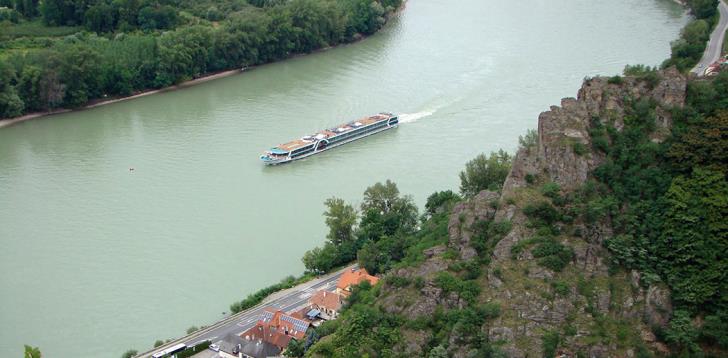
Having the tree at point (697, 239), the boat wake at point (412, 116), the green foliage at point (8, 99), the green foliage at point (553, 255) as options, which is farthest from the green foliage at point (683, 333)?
the green foliage at point (8, 99)

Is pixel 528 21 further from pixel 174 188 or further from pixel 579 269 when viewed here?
pixel 579 269

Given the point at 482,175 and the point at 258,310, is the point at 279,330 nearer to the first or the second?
the point at 258,310

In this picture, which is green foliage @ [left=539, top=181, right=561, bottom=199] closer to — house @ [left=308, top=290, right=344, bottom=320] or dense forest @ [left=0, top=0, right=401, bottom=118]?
house @ [left=308, top=290, right=344, bottom=320]

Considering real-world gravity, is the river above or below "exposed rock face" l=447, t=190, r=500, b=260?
below

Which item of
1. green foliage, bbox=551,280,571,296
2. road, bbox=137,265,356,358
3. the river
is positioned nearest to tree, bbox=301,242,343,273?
road, bbox=137,265,356,358

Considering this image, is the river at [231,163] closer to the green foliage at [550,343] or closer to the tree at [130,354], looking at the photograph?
the tree at [130,354]
